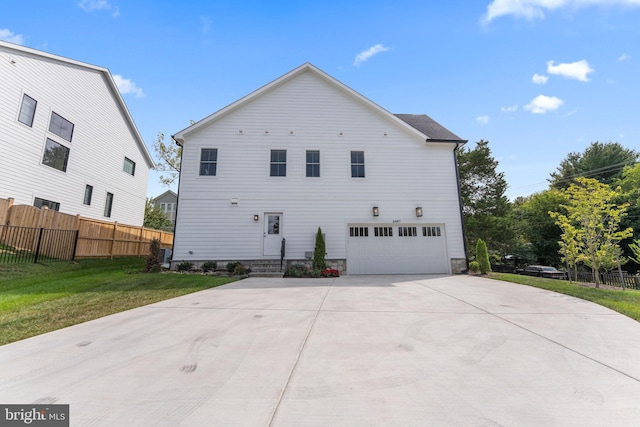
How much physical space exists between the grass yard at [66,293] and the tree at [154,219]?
20.8 meters

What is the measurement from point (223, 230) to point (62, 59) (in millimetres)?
13295

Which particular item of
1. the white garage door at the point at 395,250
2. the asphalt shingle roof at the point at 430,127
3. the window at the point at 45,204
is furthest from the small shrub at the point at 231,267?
the asphalt shingle roof at the point at 430,127

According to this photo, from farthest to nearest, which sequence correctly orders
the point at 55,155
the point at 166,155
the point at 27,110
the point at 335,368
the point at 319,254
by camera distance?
the point at 166,155
the point at 55,155
the point at 27,110
the point at 319,254
the point at 335,368

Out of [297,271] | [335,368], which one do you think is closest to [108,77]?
[297,271]

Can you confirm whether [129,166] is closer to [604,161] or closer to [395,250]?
[395,250]

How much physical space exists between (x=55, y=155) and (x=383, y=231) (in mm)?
17171

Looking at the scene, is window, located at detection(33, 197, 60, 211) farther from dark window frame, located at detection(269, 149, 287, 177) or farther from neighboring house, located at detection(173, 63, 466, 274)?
dark window frame, located at detection(269, 149, 287, 177)

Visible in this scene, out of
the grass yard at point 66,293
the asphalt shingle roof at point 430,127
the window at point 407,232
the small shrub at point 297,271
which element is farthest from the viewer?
the asphalt shingle roof at point 430,127

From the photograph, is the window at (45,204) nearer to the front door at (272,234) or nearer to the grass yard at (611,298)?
the front door at (272,234)

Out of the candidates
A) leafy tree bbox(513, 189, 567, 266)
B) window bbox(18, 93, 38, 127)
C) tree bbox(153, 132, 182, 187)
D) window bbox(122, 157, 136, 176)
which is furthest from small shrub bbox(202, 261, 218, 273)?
leafy tree bbox(513, 189, 567, 266)

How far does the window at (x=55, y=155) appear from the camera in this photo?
1317 centimetres

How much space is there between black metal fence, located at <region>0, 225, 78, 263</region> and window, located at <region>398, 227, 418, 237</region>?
13.4m

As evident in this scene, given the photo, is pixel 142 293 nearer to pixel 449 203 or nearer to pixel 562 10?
pixel 449 203

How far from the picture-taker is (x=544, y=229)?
2188 centimetres
